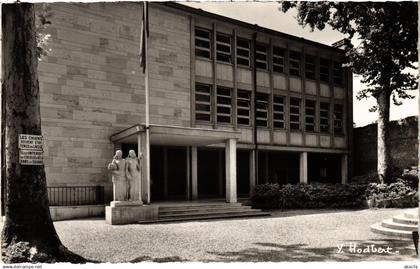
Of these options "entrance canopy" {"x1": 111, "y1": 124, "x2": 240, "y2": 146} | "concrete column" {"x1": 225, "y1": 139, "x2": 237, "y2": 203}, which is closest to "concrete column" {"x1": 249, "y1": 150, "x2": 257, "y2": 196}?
"entrance canopy" {"x1": 111, "y1": 124, "x2": 240, "y2": 146}

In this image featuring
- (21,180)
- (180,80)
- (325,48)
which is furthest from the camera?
(325,48)

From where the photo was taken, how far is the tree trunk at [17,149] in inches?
292

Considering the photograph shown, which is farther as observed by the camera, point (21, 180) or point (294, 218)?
point (294, 218)

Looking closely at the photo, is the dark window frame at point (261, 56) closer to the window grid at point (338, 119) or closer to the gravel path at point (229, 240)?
the window grid at point (338, 119)

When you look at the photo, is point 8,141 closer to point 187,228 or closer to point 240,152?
point 187,228

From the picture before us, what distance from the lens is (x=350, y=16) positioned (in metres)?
20.3

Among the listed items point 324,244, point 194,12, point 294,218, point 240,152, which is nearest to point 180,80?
point 194,12

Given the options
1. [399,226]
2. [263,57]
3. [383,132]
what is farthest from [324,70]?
[399,226]

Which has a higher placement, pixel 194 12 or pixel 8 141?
pixel 194 12

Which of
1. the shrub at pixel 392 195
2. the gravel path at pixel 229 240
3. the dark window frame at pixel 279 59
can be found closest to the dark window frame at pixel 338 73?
the dark window frame at pixel 279 59

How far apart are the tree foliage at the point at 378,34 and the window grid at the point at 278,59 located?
3.02 metres

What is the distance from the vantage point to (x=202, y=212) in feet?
49.5

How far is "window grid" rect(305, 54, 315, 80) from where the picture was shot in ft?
81.7

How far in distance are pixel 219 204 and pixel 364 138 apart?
13.2m
